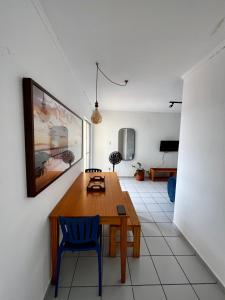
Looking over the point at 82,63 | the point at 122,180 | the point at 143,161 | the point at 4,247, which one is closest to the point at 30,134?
the point at 4,247

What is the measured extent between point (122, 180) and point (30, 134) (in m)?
4.67

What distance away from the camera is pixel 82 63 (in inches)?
81.0

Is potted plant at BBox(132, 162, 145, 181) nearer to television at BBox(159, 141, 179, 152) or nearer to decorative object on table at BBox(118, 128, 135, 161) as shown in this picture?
decorative object on table at BBox(118, 128, 135, 161)

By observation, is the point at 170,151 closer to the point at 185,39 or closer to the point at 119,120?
the point at 119,120

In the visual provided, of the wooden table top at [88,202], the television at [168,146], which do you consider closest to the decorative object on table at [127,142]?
the television at [168,146]

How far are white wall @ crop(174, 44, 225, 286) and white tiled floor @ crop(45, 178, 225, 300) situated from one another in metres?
0.17

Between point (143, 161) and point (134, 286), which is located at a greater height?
point (143, 161)

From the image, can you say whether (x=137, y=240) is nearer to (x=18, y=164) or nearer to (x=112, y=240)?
(x=112, y=240)

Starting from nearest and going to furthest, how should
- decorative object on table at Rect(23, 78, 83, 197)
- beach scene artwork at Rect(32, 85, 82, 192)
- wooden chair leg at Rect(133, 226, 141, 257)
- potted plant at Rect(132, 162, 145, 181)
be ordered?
decorative object on table at Rect(23, 78, 83, 197) → beach scene artwork at Rect(32, 85, 82, 192) → wooden chair leg at Rect(133, 226, 141, 257) → potted plant at Rect(132, 162, 145, 181)

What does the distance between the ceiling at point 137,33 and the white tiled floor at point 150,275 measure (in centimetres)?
247

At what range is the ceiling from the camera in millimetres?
1165

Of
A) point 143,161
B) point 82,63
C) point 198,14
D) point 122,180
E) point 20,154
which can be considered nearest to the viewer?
point 20,154

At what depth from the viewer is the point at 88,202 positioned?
5.92 feet

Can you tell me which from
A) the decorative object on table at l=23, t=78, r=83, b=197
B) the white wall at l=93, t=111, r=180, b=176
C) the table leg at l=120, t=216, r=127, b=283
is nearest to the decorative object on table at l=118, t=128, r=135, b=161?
the white wall at l=93, t=111, r=180, b=176
